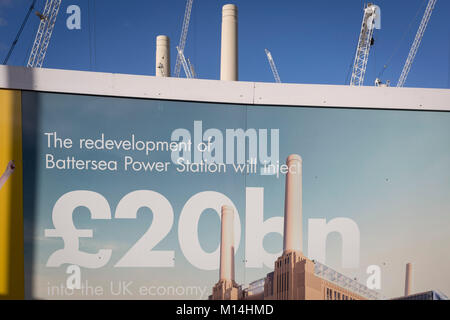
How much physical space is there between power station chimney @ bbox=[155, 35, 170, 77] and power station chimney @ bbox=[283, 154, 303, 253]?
11.5 metres

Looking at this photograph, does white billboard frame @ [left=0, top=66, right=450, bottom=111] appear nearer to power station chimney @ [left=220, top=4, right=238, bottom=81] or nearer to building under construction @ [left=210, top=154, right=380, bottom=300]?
building under construction @ [left=210, top=154, right=380, bottom=300]

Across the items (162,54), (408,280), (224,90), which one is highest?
(162,54)

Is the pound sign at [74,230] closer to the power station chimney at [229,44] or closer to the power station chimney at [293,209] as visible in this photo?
the power station chimney at [293,209]

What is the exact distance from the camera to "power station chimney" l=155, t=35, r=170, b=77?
1491 cm

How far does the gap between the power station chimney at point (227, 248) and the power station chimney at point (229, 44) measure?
545 cm

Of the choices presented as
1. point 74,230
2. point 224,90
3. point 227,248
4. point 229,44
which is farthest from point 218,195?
point 229,44

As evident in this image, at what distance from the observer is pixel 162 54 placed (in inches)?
608

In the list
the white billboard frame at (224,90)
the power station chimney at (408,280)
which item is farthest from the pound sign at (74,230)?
the power station chimney at (408,280)

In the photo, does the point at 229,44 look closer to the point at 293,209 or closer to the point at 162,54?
the point at 293,209

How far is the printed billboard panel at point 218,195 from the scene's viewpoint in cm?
384

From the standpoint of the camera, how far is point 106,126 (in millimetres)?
3906

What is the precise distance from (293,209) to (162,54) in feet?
43.4
